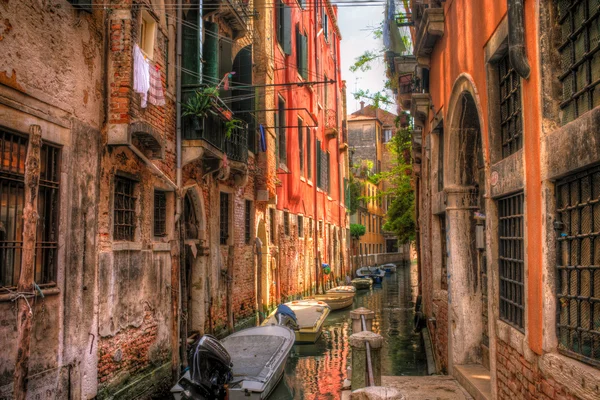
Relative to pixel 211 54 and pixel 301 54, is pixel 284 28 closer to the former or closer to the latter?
pixel 301 54

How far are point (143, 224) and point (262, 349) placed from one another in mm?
3281

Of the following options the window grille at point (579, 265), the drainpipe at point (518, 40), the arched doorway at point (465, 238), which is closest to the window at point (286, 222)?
the arched doorway at point (465, 238)

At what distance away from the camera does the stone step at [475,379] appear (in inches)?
245

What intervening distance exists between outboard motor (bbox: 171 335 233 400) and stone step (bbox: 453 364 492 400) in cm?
325

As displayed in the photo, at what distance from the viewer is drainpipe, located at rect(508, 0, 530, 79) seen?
4434mm

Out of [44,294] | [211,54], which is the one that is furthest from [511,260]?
[211,54]

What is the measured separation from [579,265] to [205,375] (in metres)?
5.77

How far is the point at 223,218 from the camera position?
44.6 feet

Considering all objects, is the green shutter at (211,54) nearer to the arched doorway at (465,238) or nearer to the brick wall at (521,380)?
the arched doorway at (465,238)

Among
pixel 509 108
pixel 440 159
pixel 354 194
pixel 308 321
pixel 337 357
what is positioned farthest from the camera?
Answer: pixel 354 194

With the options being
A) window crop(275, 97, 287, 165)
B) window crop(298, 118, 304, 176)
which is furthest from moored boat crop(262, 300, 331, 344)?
window crop(298, 118, 304, 176)

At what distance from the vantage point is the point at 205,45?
11.6 metres

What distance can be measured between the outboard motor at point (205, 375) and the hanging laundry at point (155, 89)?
3598 mm

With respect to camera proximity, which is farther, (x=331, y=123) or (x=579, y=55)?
(x=331, y=123)
